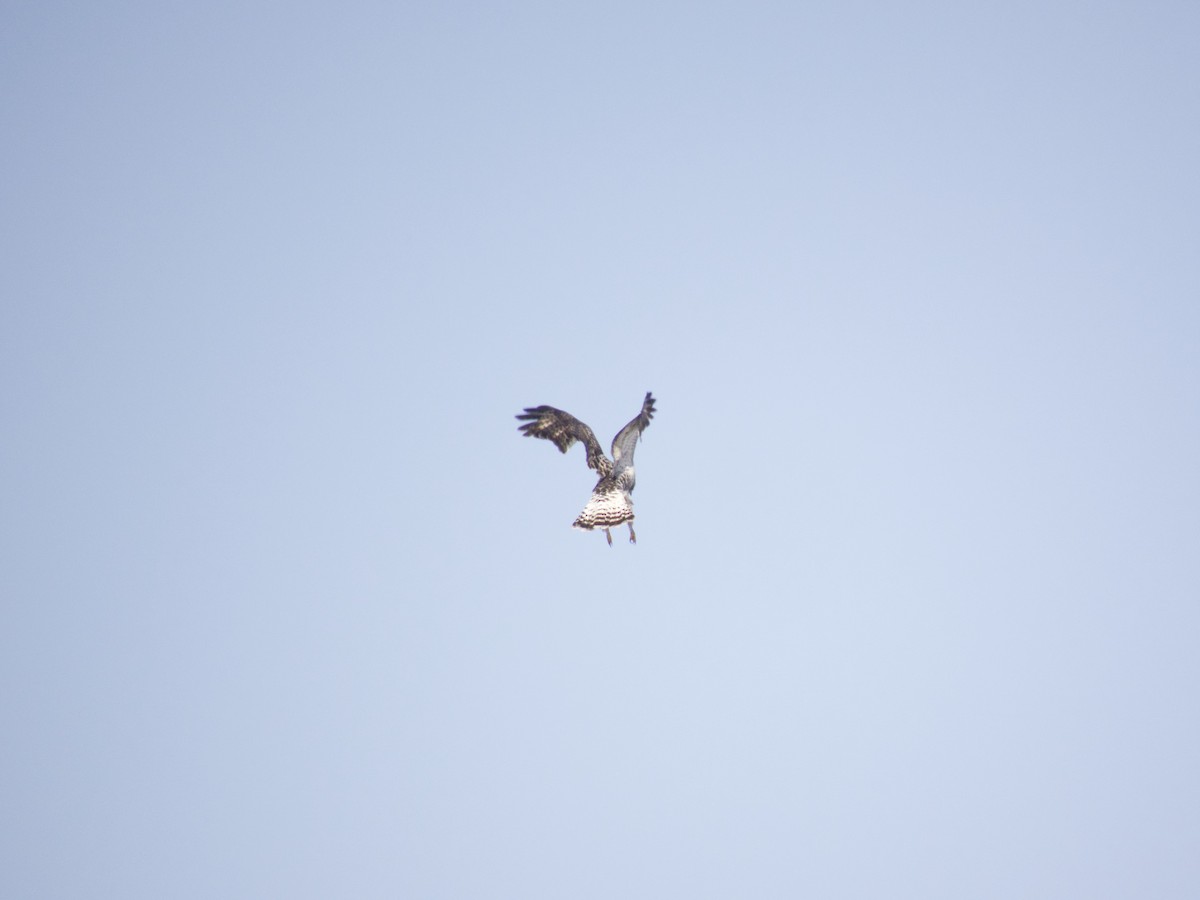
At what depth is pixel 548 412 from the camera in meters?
24.0

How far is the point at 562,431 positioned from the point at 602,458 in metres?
1.01

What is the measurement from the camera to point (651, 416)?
25.1 meters

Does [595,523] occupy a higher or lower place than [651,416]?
lower

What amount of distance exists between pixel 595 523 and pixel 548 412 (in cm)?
255

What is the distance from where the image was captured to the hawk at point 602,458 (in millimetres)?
23016

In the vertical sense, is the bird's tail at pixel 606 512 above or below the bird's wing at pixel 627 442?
below

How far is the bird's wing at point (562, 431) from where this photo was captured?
78.5ft

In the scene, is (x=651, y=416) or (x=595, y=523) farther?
(x=651, y=416)

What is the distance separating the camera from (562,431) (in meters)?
24.2

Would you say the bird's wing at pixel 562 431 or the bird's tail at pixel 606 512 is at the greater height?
the bird's wing at pixel 562 431

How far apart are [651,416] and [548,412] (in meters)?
2.40

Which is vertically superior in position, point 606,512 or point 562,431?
point 562,431

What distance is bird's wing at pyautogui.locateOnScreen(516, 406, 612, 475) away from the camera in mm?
23922

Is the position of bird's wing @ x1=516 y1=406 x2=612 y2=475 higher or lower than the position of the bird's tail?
higher
